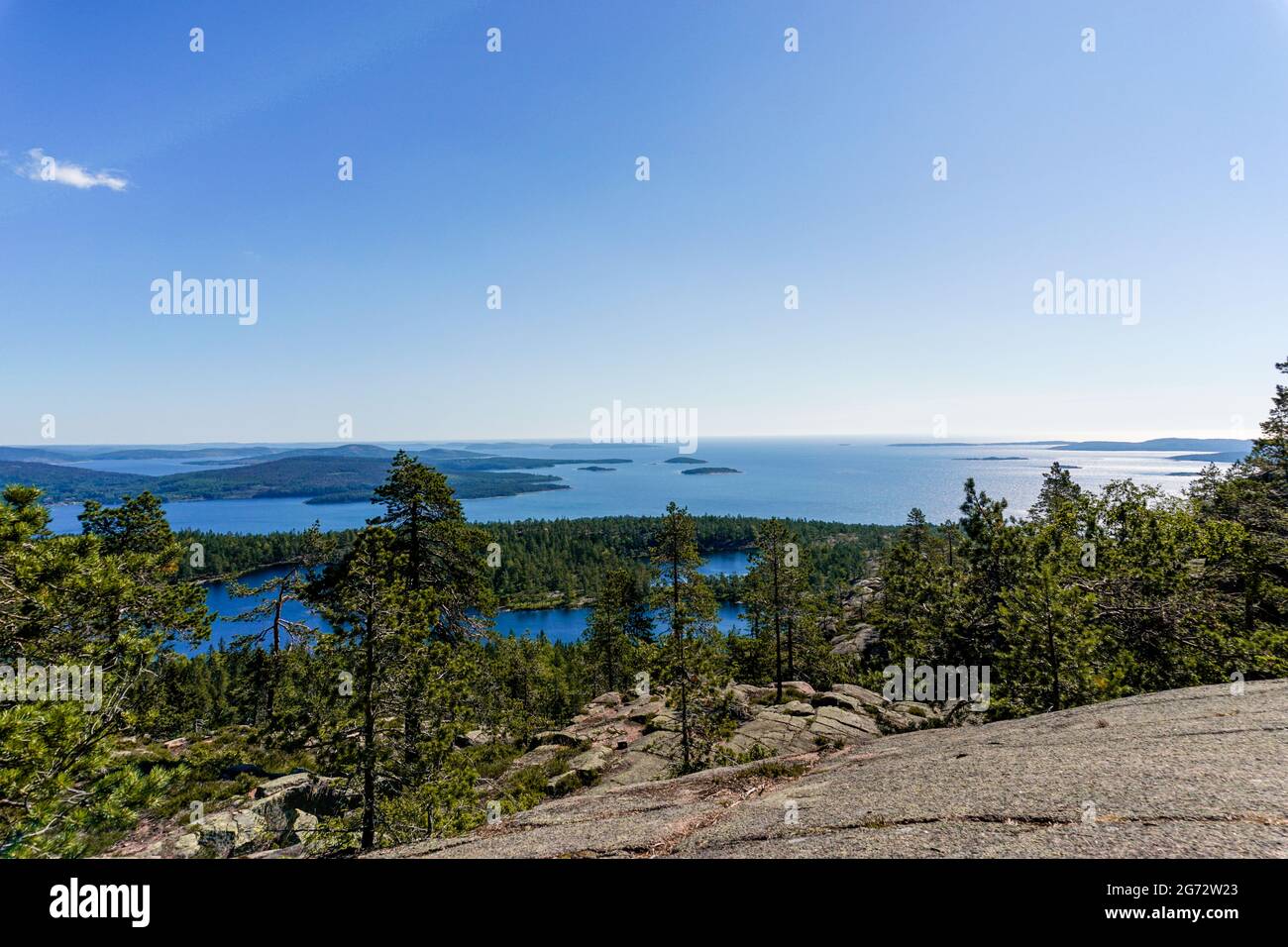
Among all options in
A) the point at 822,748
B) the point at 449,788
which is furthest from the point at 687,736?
the point at 449,788

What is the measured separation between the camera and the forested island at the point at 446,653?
793 centimetres

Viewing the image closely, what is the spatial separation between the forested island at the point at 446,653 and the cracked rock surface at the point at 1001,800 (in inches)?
89.0

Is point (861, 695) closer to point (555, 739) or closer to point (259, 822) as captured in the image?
point (555, 739)

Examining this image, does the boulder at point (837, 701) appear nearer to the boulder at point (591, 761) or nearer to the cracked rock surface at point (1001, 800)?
the boulder at point (591, 761)

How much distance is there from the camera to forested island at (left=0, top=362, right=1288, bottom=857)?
793 centimetres

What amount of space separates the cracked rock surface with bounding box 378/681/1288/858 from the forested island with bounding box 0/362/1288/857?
2.26m

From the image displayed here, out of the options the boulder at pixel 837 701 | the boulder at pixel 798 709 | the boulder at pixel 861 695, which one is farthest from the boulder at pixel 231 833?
the boulder at pixel 861 695

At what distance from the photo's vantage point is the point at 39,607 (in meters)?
8.09

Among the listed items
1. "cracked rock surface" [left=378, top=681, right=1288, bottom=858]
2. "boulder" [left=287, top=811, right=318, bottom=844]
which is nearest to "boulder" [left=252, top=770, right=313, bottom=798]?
"boulder" [left=287, top=811, right=318, bottom=844]

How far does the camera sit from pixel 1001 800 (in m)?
6.25

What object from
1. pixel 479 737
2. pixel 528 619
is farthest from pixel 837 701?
pixel 528 619

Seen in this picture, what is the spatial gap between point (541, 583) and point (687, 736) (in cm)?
12671

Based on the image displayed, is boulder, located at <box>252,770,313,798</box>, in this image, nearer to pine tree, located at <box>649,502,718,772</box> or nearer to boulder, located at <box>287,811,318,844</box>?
boulder, located at <box>287,811,318,844</box>
